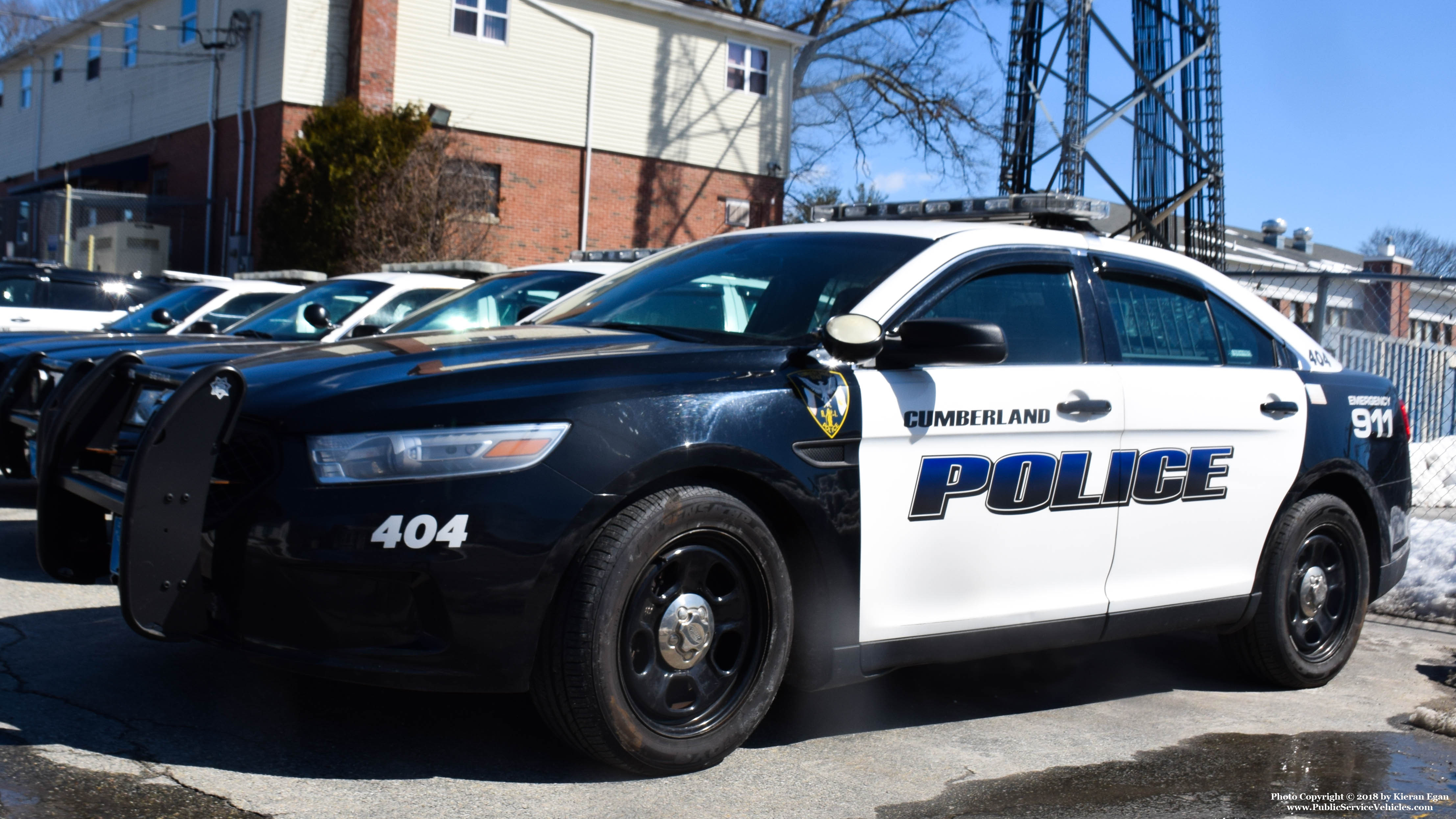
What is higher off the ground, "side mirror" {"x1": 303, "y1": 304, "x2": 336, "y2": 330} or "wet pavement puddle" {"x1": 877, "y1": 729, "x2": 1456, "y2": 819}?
"side mirror" {"x1": 303, "y1": 304, "x2": 336, "y2": 330}

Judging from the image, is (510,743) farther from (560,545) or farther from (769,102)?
(769,102)

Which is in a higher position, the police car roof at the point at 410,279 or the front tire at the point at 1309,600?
the police car roof at the point at 410,279

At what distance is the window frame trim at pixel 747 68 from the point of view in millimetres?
29422

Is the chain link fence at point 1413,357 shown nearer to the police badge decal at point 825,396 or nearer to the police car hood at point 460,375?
the police badge decal at point 825,396

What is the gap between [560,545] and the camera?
10.9ft

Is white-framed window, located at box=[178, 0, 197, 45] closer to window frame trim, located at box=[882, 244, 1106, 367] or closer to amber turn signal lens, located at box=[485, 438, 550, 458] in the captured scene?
window frame trim, located at box=[882, 244, 1106, 367]

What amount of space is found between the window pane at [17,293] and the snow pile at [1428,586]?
13129mm

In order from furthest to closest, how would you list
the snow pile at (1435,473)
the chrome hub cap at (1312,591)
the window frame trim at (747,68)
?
the window frame trim at (747,68) < the snow pile at (1435,473) < the chrome hub cap at (1312,591)

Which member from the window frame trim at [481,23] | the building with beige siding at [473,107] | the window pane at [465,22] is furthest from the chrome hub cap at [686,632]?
the window pane at [465,22]

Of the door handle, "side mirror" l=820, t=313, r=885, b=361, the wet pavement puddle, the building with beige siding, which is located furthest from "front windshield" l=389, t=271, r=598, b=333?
the building with beige siding

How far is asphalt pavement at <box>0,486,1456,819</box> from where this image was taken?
11.0 feet

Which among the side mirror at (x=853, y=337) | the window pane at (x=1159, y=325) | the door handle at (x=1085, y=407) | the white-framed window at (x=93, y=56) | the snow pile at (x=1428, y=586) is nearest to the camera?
the side mirror at (x=853, y=337)

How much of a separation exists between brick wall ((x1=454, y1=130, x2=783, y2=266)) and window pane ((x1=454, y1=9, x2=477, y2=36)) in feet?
6.31

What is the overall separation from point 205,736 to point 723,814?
4.82ft
